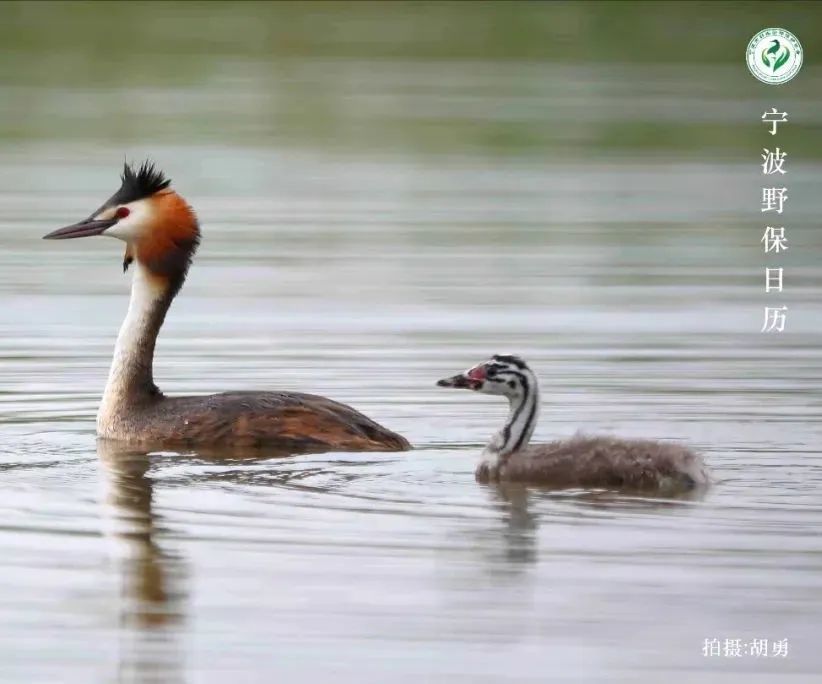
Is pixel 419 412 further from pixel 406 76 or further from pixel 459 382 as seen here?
pixel 406 76

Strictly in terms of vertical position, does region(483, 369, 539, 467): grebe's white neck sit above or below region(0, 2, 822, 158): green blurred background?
below

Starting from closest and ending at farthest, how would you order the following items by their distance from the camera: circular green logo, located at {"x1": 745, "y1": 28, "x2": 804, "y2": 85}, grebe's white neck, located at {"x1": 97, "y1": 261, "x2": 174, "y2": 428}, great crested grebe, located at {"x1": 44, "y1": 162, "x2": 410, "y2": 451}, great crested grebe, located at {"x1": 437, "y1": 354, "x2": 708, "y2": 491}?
great crested grebe, located at {"x1": 437, "y1": 354, "x2": 708, "y2": 491} → great crested grebe, located at {"x1": 44, "y1": 162, "x2": 410, "y2": 451} → grebe's white neck, located at {"x1": 97, "y1": 261, "x2": 174, "y2": 428} → circular green logo, located at {"x1": 745, "y1": 28, "x2": 804, "y2": 85}

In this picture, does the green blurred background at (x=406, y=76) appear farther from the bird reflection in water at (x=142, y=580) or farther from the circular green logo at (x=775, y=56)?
the bird reflection in water at (x=142, y=580)

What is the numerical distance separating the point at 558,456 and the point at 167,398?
2.49 m

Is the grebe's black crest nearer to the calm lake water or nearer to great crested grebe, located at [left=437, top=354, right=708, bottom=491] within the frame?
the calm lake water

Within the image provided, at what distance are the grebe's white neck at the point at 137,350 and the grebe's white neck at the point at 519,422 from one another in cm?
220

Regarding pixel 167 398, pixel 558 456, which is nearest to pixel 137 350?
pixel 167 398

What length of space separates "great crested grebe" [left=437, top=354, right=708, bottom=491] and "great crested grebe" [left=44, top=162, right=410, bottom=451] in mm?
772

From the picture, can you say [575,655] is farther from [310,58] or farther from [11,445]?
[310,58]

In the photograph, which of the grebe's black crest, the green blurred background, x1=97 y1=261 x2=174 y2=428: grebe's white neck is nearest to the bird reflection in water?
x1=97 y1=261 x2=174 y2=428: grebe's white neck

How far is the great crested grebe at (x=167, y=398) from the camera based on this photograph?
11875 millimetres

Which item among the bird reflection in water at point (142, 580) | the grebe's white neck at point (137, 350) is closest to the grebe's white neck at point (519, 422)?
the bird reflection in water at point (142, 580)

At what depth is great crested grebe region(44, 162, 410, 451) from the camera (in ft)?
Result: 39.0

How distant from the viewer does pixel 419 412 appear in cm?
1291
